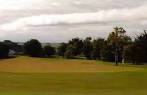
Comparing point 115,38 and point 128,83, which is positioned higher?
point 115,38

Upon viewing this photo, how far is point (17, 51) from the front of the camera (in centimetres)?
14000

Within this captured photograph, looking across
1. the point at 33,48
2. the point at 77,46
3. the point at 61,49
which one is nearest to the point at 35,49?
the point at 33,48

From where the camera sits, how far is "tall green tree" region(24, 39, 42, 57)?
12762cm

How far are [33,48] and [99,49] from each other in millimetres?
19950

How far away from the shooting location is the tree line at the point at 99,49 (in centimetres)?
10431

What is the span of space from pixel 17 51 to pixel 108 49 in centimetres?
3709

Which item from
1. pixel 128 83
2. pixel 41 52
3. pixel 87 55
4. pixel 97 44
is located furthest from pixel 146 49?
pixel 128 83

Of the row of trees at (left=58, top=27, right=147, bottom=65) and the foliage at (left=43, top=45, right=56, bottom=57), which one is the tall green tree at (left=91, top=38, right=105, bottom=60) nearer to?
the row of trees at (left=58, top=27, right=147, bottom=65)

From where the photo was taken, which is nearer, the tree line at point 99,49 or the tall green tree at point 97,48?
the tree line at point 99,49

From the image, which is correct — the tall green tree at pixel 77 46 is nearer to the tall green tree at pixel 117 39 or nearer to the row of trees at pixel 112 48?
the row of trees at pixel 112 48

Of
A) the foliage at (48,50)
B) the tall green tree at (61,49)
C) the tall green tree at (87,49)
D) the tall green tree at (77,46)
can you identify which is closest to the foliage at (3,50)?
the foliage at (48,50)

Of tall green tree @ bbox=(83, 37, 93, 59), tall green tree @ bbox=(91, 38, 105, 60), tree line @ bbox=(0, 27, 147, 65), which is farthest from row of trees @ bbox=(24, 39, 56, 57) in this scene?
tall green tree @ bbox=(91, 38, 105, 60)

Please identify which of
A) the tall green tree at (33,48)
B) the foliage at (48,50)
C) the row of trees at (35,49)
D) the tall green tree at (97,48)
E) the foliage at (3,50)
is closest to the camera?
the foliage at (3,50)

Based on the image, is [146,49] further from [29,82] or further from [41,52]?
[29,82]
